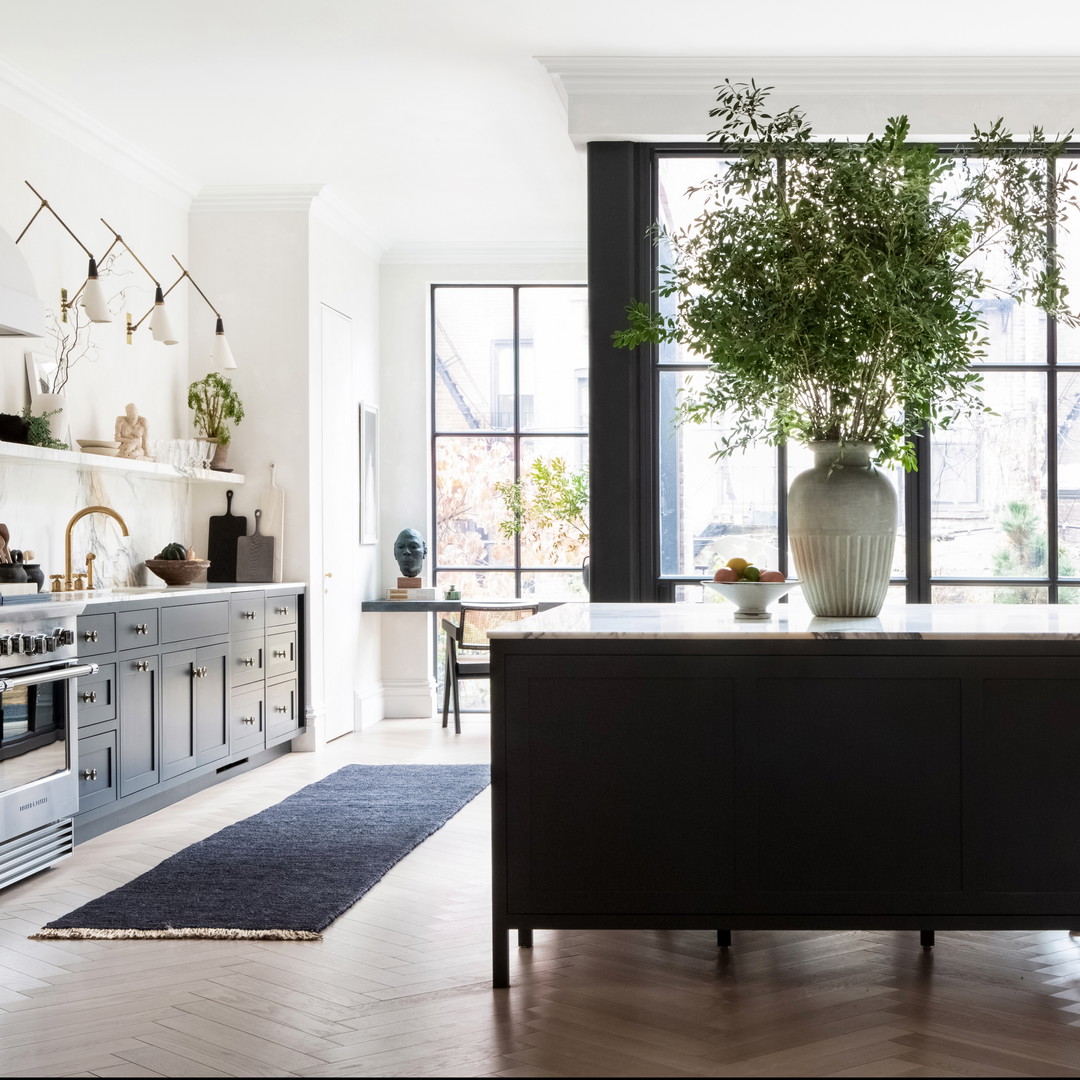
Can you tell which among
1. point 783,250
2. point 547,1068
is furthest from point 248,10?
point 547,1068

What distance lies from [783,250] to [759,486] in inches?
81.4

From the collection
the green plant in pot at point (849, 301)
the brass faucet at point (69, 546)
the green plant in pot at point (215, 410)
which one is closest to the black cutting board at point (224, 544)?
the green plant in pot at point (215, 410)

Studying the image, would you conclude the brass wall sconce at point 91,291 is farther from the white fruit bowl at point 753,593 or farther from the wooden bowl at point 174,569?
the white fruit bowl at point 753,593

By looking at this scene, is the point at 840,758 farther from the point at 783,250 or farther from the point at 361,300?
the point at 361,300

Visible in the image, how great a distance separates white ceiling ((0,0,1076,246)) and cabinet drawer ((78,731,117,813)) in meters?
2.67

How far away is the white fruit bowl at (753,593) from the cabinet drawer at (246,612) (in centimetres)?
321

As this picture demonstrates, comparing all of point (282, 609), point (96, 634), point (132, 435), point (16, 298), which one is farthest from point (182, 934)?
point (282, 609)

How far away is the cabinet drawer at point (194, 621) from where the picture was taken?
16.8ft

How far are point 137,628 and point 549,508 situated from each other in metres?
3.55

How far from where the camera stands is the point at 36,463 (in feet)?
16.9

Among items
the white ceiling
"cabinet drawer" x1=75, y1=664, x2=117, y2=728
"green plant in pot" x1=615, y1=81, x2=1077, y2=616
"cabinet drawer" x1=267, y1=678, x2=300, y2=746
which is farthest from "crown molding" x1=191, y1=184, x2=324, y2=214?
"green plant in pot" x1=615, y1=81, x2=1077, y2=616

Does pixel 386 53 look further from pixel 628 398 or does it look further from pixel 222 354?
pixel 222 354

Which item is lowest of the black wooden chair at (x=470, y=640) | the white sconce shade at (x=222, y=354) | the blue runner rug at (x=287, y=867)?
the blue runner rug at (x=287, y=867)

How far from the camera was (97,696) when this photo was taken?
454cm
